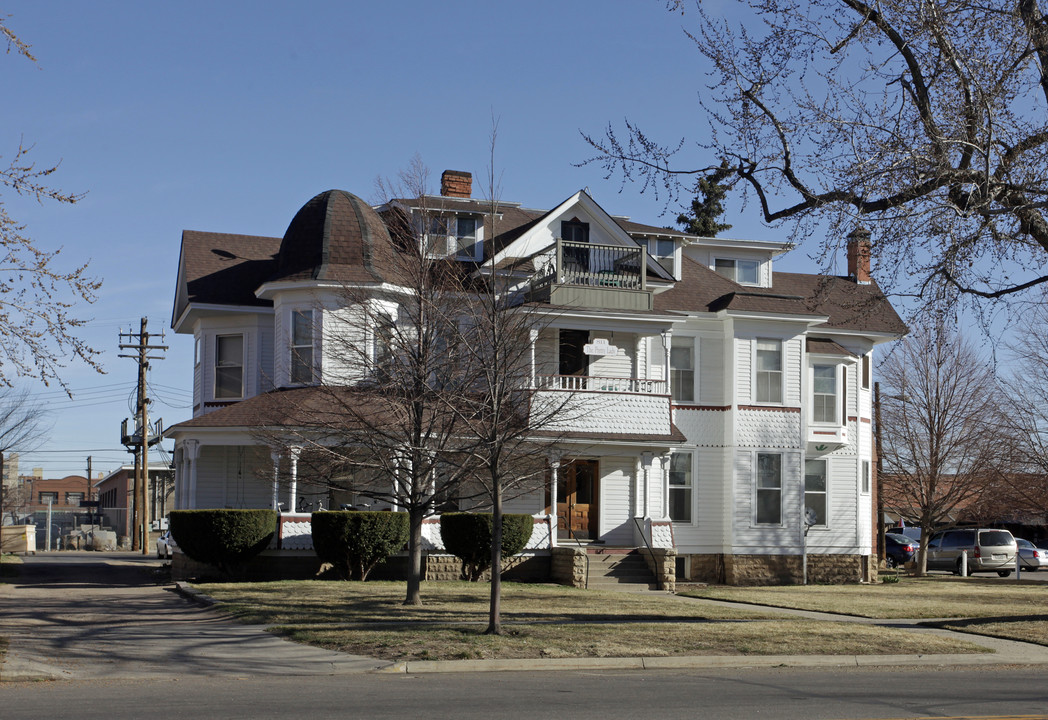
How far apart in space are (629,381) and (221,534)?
35.6 feet

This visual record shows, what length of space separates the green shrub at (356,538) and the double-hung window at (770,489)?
1080cm

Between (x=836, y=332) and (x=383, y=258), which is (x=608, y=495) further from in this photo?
(x=383, y=258)

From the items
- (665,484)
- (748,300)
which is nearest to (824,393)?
(748,300)

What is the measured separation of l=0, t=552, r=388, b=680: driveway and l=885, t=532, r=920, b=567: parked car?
3194 centimetres

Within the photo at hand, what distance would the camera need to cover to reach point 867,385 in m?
33.8

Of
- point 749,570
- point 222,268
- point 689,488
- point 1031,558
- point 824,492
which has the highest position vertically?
point 222,268

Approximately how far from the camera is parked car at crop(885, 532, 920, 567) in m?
44.8

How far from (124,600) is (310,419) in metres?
4.68

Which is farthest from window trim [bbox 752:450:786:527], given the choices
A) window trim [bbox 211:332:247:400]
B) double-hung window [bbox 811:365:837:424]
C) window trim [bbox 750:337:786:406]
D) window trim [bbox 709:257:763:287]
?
window trim [bbox 211:332:247:400]

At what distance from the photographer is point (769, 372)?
30781 mm

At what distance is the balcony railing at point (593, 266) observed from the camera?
28406 millimetres

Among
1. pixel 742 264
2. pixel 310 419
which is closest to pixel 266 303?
pixel 310 419

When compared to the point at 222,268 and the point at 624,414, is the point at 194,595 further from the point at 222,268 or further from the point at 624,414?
the point at 624,414

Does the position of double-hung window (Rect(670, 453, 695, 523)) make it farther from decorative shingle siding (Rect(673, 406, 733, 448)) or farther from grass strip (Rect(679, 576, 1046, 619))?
grass strip (Rect(679, 576, 1046, 619))
